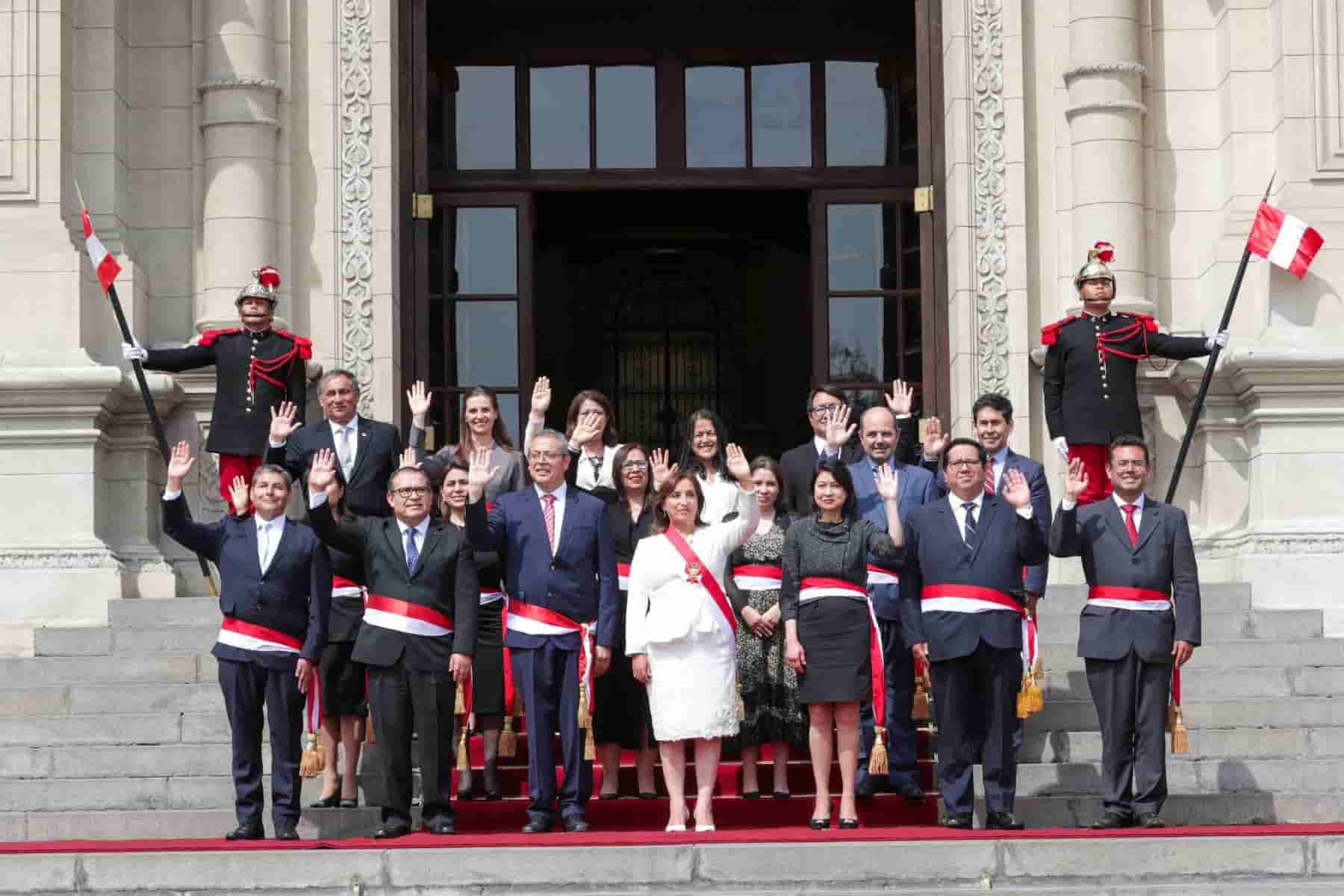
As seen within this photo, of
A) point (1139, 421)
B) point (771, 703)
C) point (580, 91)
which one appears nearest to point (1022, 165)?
point (1139, 421)

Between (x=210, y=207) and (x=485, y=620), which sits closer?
(x=485, y=620)

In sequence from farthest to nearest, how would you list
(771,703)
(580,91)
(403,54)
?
(580,91) < (403,54) < (771,703)

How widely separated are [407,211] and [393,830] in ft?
18.2

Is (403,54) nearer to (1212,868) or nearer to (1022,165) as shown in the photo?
(1022,165)

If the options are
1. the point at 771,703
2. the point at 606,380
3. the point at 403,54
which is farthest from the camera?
the point at 606,380

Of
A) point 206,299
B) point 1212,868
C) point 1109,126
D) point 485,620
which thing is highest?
point 1109,126

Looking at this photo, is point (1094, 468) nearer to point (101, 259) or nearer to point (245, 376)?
point (245, 376)

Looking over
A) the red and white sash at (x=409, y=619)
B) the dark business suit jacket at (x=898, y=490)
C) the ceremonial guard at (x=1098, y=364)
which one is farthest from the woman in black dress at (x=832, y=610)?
the ceremonial guard at (x=1098, y=364)

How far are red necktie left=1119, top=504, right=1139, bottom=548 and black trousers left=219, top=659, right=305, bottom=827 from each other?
366 cm

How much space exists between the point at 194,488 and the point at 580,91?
3.89 meters

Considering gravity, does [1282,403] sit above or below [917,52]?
below

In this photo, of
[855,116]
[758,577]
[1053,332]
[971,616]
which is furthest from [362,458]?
[855,116]

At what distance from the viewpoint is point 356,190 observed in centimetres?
1376

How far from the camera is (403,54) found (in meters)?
14.2
